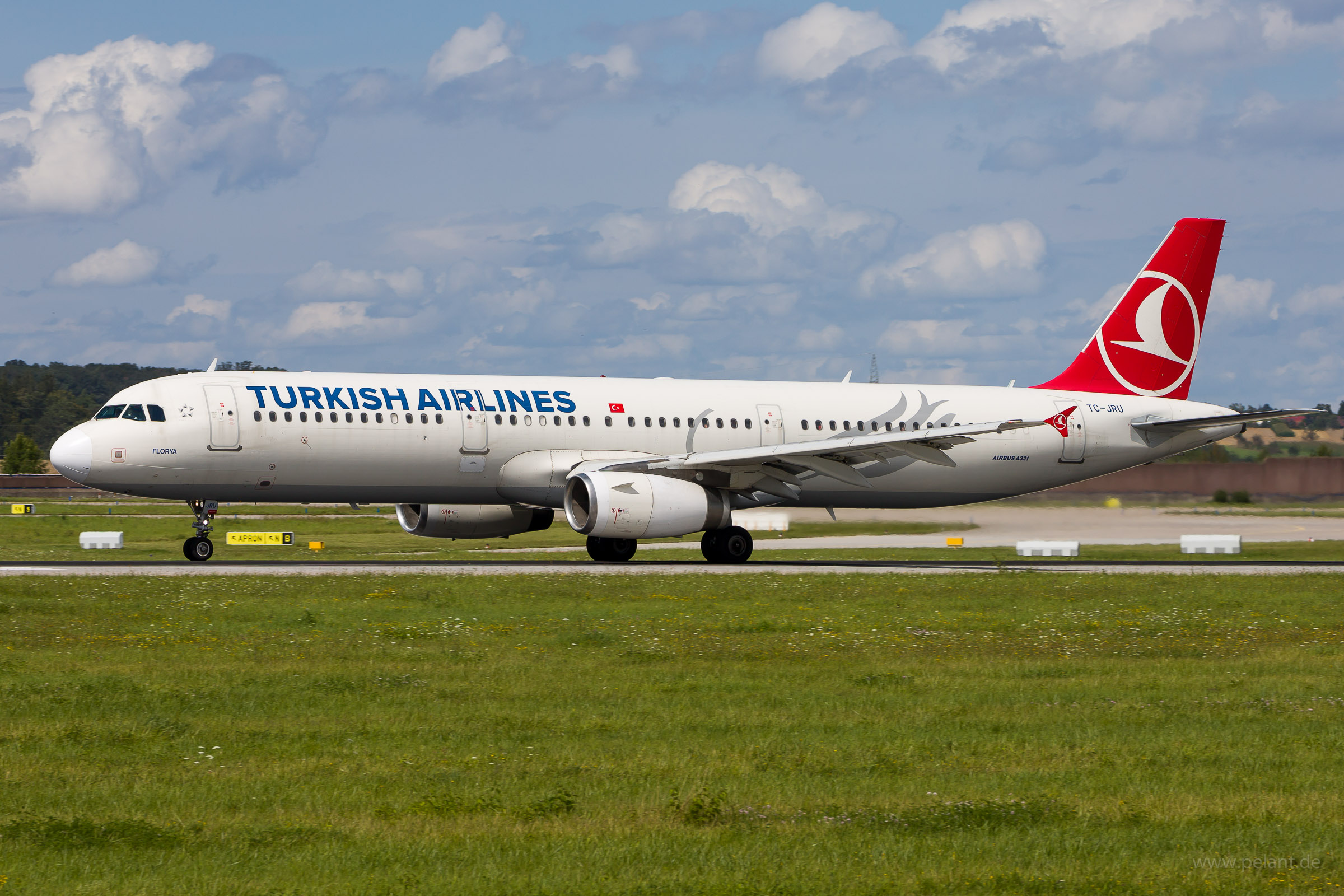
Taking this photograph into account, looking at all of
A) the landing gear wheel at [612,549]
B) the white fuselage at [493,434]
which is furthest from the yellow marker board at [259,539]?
the white fuselage at [493,434]

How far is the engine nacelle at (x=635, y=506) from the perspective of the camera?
30656mm

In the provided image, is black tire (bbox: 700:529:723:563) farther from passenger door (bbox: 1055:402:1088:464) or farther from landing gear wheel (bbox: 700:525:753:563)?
passenger door (bbox: 1055:402:1088:464)

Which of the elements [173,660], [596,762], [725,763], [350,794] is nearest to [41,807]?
[350,794]

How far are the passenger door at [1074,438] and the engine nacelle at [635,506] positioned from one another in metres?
10.9

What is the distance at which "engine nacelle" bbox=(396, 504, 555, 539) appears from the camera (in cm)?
3553

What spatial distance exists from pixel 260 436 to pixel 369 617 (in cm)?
1113

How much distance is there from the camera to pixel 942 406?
37.4 metres

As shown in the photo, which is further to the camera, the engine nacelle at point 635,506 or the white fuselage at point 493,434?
the engine nacelle at point 635,506

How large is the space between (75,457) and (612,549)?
40.7 feet

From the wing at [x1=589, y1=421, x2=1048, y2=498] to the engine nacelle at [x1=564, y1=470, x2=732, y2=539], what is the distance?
656 millimetres

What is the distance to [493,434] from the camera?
32125 millimetres

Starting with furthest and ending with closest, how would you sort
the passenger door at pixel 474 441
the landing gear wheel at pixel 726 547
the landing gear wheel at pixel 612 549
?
the landing gear wheel at pixel 612 549 → the landing gear wheel at pixel 726 547 → the passenger door at pixel 474 441

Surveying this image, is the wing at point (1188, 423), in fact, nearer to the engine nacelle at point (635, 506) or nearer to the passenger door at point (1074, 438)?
the passenger door at point (1074, 438)

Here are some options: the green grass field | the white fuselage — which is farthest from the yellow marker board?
the green grass field
